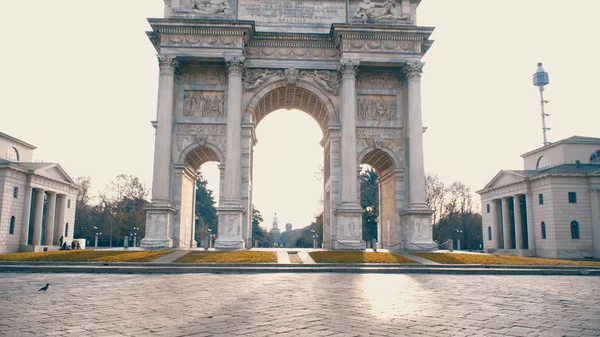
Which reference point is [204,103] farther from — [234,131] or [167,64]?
[234,131]

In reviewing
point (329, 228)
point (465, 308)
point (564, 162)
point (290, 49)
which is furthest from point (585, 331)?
point (564, 162)

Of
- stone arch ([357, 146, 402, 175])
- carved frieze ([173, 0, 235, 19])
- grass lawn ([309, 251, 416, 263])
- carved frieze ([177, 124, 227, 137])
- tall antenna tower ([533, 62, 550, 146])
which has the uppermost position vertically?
tall antenna tower ([533, 62, 550, 146])

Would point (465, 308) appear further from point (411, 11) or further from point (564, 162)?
point (564, 162)

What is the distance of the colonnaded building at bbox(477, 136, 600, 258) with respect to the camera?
140 feet

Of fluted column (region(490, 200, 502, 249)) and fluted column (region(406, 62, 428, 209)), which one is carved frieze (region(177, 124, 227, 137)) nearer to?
fluted column (region(406, 62, 428, 209))

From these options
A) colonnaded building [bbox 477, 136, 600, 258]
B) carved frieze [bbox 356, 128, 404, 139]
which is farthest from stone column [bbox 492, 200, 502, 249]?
carved frieze [bbox 356, 128, 404, 139]

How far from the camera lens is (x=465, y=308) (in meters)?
10.2

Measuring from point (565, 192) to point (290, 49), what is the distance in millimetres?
28396

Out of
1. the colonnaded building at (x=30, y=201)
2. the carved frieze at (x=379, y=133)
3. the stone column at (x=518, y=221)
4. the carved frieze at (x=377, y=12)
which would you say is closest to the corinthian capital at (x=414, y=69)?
the carved frieze at (x=377, y=12)

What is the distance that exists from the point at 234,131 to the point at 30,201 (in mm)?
27673

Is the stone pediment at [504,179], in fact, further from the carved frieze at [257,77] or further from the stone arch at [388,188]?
the carved frieze at [257,77]

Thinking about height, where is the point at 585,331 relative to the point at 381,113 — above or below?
below

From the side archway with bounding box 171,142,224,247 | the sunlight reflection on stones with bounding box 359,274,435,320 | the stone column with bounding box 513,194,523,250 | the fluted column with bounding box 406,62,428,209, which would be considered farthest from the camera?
the stone column with bounding box 513,194,523,250

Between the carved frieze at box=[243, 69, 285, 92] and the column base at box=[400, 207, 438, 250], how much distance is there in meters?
13.9
